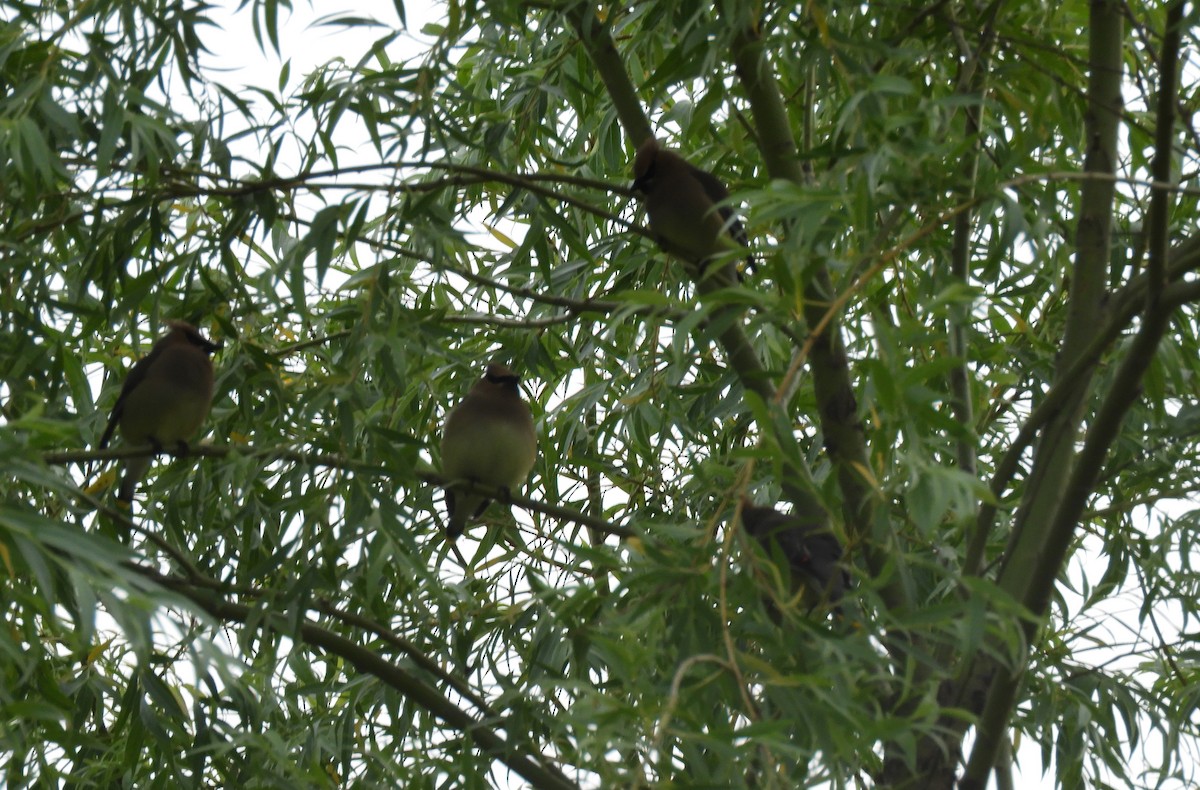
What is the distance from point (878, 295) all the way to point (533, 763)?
54.2 inches

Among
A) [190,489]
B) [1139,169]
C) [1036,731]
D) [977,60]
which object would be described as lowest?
[1036,731]

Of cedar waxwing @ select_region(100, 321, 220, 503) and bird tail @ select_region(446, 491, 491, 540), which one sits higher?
cedar waxwing @ select_region(100, 321, 220, 503)

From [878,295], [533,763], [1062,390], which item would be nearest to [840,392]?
[878,295]

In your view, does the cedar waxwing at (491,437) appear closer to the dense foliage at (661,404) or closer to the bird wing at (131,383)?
the dense foliage at (661,404)

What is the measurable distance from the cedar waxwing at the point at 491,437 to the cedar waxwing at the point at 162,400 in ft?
2.54

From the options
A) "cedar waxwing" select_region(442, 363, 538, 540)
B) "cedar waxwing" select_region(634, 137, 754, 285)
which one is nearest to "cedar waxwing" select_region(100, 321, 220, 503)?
"cedar waxwing" select_region(442, 363, 538, 540)

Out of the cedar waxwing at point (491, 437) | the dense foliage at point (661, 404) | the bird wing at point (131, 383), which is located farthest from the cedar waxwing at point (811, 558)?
the bird wing at point (131, 383)

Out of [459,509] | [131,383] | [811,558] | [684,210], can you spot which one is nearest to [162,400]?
[131,383]

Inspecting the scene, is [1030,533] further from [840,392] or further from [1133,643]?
[1133,643]

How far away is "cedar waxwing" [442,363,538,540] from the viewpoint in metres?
4.53

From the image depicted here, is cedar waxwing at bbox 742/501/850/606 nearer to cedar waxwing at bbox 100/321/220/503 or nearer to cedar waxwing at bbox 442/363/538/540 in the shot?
cedar waxwing at bbox 442/363/538/540

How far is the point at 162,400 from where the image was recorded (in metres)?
4.52

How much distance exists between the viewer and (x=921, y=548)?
416cm

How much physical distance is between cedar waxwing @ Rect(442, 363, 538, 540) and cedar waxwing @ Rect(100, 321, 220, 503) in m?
0.78
